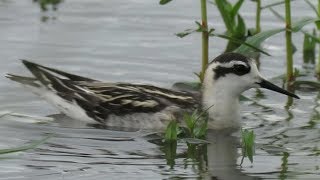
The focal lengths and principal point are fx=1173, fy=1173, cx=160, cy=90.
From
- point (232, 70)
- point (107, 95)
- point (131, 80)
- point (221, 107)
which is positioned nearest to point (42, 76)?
point (107, 95)

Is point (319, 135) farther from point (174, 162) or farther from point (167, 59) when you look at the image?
point (167, 59)

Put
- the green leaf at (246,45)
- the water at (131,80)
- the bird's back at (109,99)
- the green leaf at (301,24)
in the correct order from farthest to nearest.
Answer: the green leaf at (301,24), the bird's back at (109,99), the green leaf at (246,45), the water at (131,80)

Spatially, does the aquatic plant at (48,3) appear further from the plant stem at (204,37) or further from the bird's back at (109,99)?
the plant stem at (204,37)

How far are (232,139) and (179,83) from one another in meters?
1.75

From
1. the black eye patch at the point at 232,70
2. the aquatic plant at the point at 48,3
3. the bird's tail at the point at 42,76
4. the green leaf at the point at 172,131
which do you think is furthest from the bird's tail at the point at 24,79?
the aquatic plant at the point at 48,3

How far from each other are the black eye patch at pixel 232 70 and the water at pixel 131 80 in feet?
1.89

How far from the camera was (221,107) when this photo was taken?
13.0m

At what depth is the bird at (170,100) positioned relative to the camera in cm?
1287

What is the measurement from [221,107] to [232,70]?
430 millimetres

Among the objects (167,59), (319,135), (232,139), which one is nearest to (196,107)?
(232,139)

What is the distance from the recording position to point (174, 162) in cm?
1117

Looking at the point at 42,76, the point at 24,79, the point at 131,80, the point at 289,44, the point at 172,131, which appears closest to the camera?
the point at 172,131

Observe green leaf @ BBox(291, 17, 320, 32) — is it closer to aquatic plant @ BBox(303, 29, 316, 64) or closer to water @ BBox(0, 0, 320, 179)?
water @ BBox(0, 0, 320, 179)

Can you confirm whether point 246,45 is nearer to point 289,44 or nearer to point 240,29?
point 289,44
